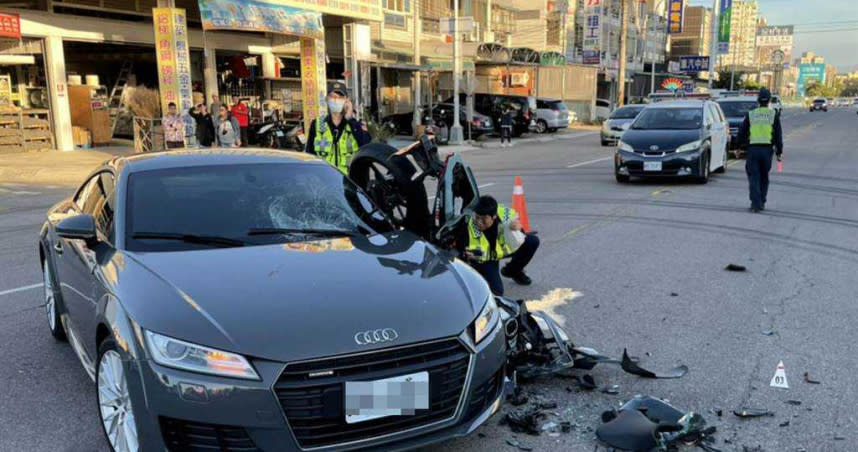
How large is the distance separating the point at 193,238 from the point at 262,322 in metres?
1.12

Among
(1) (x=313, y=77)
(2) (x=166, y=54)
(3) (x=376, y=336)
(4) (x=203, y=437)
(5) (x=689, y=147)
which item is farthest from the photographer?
(1) (x=313, y=77)

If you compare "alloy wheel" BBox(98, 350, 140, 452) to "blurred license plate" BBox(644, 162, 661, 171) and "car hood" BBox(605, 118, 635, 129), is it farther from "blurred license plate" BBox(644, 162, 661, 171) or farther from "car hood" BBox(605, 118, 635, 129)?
"car hood" BBox(605, 118, 635, 129)

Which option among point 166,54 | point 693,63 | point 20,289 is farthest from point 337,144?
point 693,63

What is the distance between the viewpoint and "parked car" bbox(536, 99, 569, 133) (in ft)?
112

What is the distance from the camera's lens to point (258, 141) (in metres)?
21.9

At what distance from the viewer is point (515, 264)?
644 centimetres

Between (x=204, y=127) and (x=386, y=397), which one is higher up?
(x=204, y=127)

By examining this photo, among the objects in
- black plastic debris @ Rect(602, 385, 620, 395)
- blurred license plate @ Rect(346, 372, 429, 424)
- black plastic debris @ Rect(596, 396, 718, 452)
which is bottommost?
black plastic debris @ Rect(602, 385, 620, 395)

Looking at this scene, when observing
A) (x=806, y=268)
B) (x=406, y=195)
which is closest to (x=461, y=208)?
(x=406, y=195)

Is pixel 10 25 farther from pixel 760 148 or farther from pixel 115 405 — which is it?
pixel 115 405

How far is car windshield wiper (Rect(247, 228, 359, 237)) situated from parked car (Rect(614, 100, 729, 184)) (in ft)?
33.0

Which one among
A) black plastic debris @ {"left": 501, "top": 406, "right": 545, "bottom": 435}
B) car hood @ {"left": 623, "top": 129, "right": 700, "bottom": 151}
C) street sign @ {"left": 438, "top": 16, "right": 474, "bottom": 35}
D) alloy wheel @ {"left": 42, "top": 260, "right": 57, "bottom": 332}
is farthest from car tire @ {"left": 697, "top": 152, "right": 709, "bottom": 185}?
street sign @ {"left": 438, "top": 16, "right": 474, "bottom": 35}

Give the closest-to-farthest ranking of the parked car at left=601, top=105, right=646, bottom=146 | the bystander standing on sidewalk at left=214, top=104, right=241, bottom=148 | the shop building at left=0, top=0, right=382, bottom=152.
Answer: the bystander standing on sidewalk at left=214, top=104, right=241, bottom=148 < the shop building at left=0, top=0, right=382, bottom=152 < the parked car at left=601, top=105, right=646, bottom=146

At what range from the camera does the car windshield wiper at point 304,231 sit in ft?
13.0
